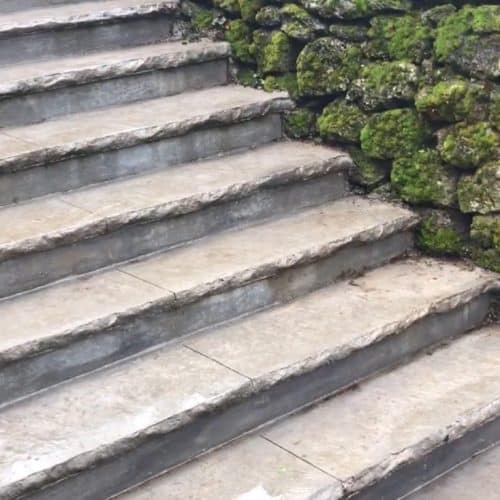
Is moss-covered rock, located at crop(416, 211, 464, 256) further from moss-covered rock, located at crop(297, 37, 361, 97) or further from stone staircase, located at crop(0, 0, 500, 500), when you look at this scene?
moss-covered rock, located at crop(297, 37, 361, 97)

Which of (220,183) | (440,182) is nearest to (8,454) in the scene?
(220,183)

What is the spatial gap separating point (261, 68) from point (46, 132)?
1048 millimetres

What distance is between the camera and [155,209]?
3.27 m

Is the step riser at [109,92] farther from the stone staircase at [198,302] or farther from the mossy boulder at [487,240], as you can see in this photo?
the mossy boulder at [487,240]

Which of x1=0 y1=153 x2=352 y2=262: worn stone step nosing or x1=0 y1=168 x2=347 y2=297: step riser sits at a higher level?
x1=0 y1=153 x2=352 y2=262: worn stone step nosing

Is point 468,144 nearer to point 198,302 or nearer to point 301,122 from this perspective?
point 301,122

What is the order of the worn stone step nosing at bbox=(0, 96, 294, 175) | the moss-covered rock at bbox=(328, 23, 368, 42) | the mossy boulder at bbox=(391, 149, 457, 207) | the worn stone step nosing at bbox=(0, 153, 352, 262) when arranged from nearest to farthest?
the worn stone step nosing at bbox=(0, 153, 352, 262), the worn stone step nosing at bbox=(0, 96, 294, 175), the mossy boulder at bbox=(391, 149, 457, 207), the moss-covered rock at bbox=(328, 23, 368, 42)

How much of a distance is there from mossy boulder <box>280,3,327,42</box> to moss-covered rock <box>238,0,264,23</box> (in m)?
0.15

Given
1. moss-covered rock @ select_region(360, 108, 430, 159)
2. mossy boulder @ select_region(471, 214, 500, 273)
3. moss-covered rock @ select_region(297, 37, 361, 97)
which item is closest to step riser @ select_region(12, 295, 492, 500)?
mossy boulder @ select_region(471, 214, 500, 273)

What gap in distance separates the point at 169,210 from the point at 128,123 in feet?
1.64

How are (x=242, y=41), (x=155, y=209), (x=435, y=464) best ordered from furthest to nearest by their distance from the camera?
(x=242, y=41) < (x=155, y=209) < (x=435, y=464)

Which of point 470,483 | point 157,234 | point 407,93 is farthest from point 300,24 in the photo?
point 470,483

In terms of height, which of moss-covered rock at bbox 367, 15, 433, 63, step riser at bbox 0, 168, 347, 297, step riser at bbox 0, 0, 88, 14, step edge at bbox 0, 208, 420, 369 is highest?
step riser at bbox 0, 0, 88, 14

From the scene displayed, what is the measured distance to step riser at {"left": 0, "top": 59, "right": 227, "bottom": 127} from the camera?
3.63 meters
